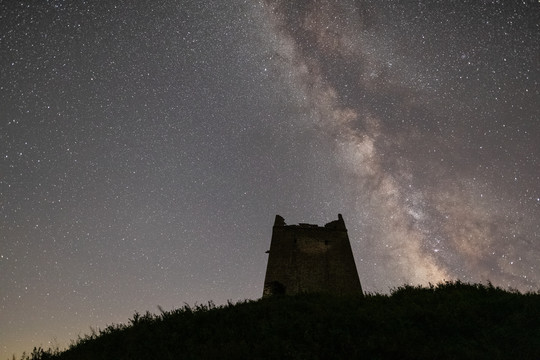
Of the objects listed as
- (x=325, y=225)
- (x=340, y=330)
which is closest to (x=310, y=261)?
(x=325, y=225)

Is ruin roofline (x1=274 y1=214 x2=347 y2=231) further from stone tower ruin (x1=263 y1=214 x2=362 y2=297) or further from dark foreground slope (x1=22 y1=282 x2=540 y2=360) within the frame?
dark foreground slope (x1=22 y1=282 x2=540 y2=360)

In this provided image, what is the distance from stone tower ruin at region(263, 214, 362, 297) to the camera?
21.8 m

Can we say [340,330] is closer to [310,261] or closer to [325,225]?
[310,261]

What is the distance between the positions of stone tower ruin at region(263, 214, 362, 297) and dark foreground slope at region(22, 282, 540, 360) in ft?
26.3

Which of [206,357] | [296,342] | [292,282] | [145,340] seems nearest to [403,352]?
[296,342]

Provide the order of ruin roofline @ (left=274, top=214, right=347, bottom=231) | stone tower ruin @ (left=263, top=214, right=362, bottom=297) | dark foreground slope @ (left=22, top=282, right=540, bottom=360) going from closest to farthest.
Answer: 1. dark foreground slope @ (left=22, top=282, right=540, bottom=360)
2. stone tower ruin @ (left=263, top=214, right=362, bottom=297)
3. ruin roofline @ (left=274, top=214, right=347, bottom=231)

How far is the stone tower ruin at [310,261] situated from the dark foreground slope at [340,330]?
26.3 feet

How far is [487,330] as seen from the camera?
30.5 feet

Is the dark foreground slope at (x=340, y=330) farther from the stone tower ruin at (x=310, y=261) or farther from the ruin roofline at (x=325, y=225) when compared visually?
the ruin roofline at (x=325, y=225)

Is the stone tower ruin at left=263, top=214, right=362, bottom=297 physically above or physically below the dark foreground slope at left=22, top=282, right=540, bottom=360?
above

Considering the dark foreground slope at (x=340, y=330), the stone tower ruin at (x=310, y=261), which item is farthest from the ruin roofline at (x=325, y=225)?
the dark foreground slope at (x=340, y=330)

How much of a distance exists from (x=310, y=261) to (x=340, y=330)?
13.6 m

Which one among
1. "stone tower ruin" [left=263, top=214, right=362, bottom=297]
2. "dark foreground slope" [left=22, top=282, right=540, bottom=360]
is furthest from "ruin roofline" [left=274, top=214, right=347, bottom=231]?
"dark foreground slope" [left=22, top=282, right=540, bottom=360]

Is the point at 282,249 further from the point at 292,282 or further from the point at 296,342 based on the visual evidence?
the point at 296,342
